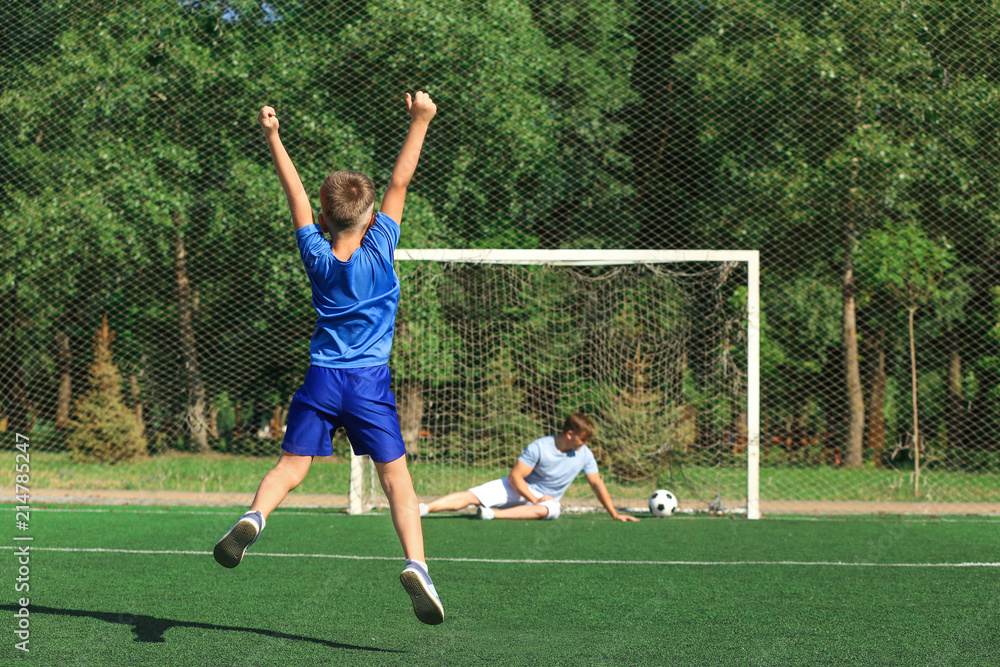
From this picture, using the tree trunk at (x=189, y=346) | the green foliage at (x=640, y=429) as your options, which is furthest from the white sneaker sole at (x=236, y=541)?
the tree trunk at (x=189, y=346)

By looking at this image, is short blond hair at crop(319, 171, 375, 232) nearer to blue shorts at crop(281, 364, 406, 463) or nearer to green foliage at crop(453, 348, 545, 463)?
blue shorts at crop(281, 364, 406, 463)

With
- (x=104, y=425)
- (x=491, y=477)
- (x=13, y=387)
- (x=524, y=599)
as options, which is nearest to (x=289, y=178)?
(x=524, y=599)

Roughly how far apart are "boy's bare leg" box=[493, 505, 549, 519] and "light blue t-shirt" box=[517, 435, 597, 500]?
166mm

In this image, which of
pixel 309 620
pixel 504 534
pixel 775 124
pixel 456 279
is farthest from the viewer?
pixel 775 124

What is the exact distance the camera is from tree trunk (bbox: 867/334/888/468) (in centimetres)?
1938

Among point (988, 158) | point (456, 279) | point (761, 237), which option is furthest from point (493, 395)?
point (988, 158)

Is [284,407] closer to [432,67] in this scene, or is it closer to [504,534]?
[432,67]

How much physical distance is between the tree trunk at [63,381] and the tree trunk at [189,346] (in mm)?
2193

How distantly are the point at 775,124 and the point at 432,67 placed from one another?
6.21 metres

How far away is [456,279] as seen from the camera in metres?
11.1

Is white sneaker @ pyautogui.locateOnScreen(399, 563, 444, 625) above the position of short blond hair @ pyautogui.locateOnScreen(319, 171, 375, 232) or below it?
below

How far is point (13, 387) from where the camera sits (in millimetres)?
18547

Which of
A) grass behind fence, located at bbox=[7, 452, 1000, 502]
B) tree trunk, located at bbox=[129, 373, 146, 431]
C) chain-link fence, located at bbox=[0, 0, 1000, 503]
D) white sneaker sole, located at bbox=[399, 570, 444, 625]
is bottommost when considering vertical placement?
grass behind fence, located at bbox=[7, 452, 1000, 502]

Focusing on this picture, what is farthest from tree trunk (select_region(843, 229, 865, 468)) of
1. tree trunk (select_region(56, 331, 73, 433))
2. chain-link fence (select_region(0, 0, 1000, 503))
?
tree trunk (select_region(56, 331, 73, 433))
